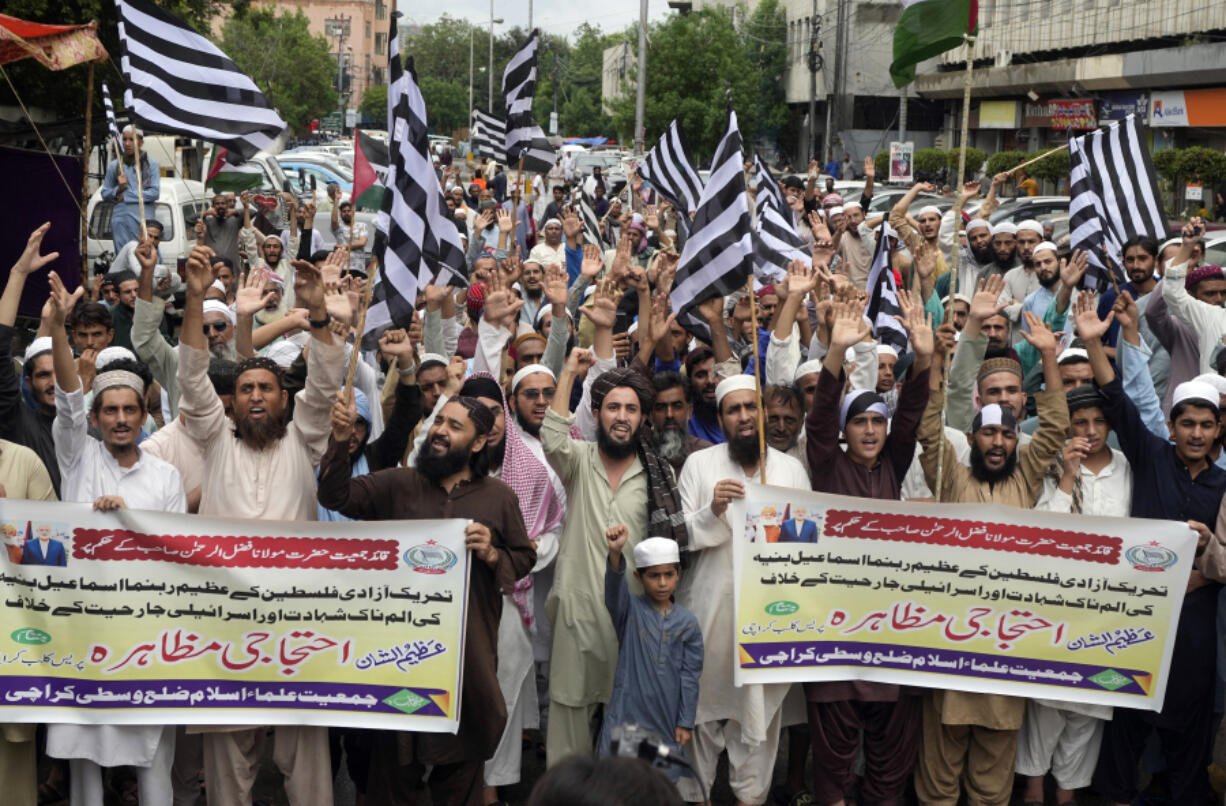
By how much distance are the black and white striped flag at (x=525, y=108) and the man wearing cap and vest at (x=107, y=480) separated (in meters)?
6.68

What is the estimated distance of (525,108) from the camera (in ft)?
38.4

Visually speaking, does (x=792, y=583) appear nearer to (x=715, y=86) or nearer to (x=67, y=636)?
(x=67, y=636)

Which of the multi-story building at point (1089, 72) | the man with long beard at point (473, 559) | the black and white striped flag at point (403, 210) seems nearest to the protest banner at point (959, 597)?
the man with long beard at point (473, 559)

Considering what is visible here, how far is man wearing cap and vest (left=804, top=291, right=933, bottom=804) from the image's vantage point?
5340 mm

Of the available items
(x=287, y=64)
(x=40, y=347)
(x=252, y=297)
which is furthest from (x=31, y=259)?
(x=287, y=64)

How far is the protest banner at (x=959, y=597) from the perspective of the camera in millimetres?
5277

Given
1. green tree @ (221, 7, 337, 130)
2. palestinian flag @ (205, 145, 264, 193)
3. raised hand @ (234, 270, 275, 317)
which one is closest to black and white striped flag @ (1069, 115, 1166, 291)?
raised hand @ (234, 270, 275, 317)

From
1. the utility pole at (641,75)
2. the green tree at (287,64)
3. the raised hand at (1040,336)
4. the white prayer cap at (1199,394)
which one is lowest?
the white prayer cap at (1199,394)

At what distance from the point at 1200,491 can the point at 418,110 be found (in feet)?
11.4

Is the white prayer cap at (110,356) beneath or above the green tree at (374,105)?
beneath

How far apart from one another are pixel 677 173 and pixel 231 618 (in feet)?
17.8

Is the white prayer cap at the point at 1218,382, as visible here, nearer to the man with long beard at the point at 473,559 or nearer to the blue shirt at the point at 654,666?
the blue shirt at the point at 654,666

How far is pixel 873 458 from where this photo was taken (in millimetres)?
5527

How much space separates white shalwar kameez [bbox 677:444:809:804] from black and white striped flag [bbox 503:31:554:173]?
6.59 metres
